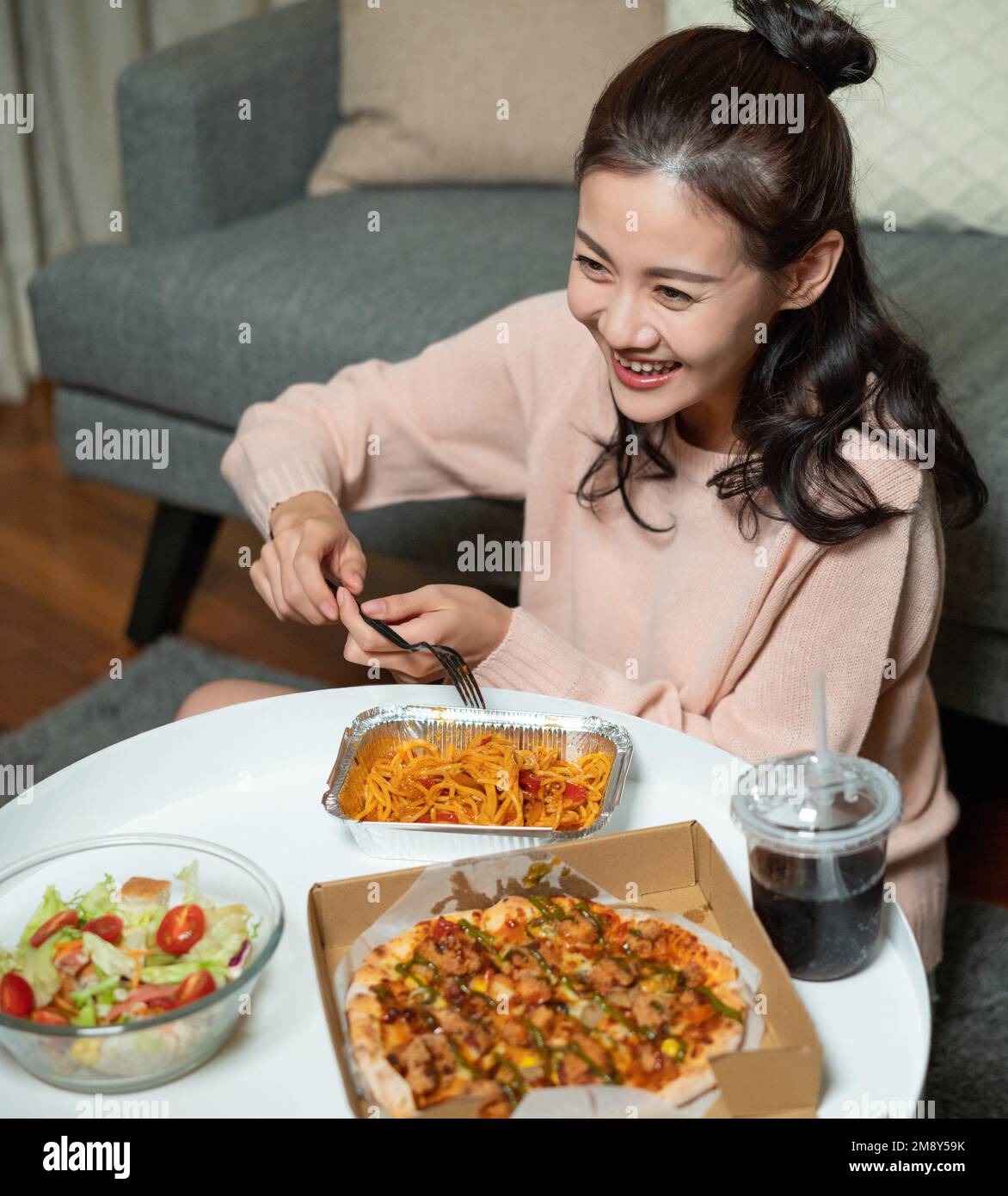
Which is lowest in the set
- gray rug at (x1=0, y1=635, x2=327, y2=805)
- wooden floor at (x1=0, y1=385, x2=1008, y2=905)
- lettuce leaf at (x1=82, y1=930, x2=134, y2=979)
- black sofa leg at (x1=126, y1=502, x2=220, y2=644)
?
wooden floor at (x1=0, y1=385, x2=1008, y2=905)

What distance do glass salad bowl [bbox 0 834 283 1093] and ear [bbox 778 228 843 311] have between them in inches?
24.1

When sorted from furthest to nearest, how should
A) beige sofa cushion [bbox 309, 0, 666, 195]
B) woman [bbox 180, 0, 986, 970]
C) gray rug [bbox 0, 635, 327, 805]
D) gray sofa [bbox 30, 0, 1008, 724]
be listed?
beige sofa cushion [bbox 309, 0, 666, 195] → gray rug [bbox 0, 635, 327, 805] → gray sofa [bbox 30, 0, 1008, 724] → woman [bbox 180, 0, 986, 970]

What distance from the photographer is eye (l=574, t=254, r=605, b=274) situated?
101 centimetres

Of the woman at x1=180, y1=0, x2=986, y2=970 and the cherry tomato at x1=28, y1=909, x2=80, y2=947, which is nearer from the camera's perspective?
the cherry tomato at x1=28, y1=909, x2=80, y2=947

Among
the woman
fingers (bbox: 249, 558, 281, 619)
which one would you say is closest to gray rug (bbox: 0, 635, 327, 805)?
the woman

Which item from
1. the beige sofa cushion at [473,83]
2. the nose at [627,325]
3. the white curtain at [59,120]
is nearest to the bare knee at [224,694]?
the nose at [627,325]

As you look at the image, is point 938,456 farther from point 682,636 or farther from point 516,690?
point 516,690

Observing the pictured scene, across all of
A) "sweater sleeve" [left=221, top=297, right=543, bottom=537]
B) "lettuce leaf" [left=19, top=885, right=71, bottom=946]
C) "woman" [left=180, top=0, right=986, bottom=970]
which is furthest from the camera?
"sweater sleeve" [left=221, top=297, right=543, bottom=537]

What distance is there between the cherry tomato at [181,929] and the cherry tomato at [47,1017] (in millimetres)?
71

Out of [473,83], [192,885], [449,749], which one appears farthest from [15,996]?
[473,83]

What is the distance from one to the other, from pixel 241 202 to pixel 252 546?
2.07 ft

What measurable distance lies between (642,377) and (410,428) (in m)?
0.45

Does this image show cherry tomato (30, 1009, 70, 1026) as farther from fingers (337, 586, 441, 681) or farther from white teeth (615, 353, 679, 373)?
white teeth (615, 353, 679, 373)

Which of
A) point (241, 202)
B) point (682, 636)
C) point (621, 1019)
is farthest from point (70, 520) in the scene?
point (621, 1019)
